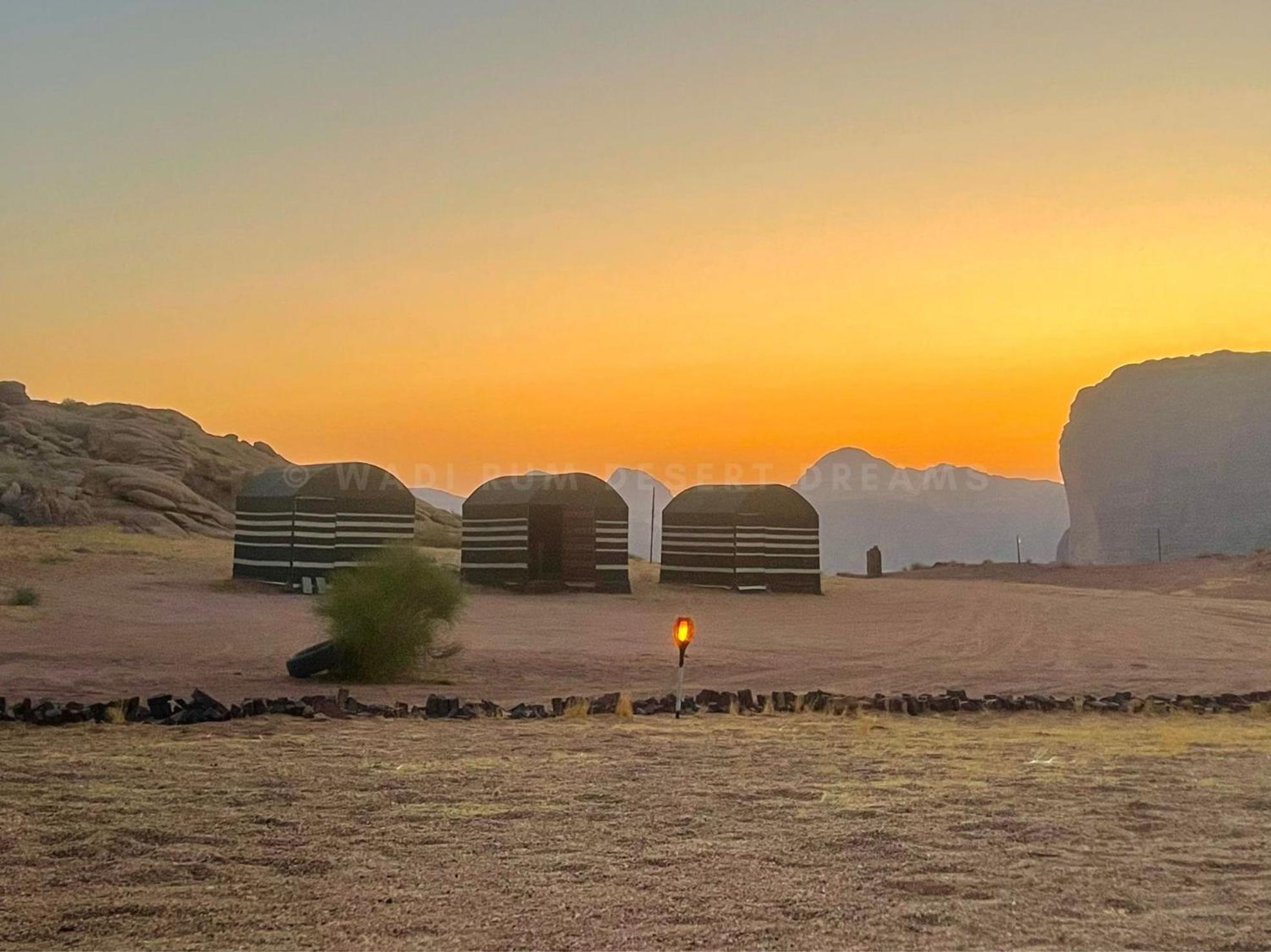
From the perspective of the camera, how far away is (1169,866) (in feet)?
17.0

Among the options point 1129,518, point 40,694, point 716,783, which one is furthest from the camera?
point 1129,518

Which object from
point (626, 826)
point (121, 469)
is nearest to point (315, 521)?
point (121, 469)

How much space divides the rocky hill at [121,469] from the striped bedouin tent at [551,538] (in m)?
18.1

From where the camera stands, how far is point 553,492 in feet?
105

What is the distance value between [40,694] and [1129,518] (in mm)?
87235

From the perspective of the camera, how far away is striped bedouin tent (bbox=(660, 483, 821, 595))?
111ft

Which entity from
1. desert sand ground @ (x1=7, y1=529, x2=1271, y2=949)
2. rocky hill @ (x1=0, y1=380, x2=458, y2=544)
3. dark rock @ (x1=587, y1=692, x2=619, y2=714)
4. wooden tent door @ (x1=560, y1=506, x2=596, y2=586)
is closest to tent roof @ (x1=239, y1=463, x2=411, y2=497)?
wooden tent door @ (x1=560, y1=506, x2=596, y2=586)

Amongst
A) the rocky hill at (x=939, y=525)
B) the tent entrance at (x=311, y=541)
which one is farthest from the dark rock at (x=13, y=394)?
the rocky hill at (x=939, y=525)

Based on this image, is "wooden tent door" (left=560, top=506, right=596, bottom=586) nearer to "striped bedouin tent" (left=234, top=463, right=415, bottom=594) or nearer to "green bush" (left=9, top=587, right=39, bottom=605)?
"striped bedouin tent" (left=234, top=463, right=415, bottom=594)

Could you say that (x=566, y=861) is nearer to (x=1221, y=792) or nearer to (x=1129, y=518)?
(x=1221, y=792)

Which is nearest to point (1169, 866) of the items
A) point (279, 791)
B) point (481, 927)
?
point (481, 927)

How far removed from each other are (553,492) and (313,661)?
1811 cm

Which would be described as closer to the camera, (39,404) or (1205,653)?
(1205,653)

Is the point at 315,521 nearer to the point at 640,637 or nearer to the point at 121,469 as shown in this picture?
the point at 640,637
